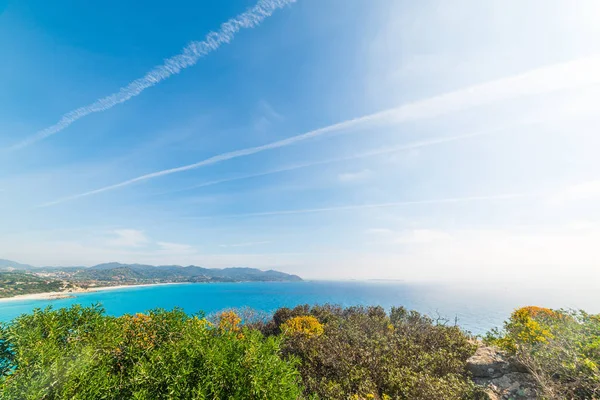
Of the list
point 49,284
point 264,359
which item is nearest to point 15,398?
point 264,359

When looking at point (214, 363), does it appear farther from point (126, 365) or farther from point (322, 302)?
point (322, 302)

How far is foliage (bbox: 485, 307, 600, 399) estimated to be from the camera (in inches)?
283

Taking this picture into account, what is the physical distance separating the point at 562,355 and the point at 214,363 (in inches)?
467

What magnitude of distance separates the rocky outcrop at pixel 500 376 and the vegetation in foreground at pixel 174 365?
790 mm

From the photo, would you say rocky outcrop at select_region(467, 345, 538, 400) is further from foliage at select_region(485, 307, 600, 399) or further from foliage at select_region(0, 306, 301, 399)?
foliage at select_region(0, 306, 301, 399)

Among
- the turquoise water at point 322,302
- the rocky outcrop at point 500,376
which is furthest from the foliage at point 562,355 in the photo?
the turquoise water at point 322,302

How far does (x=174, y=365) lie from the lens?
254 inches

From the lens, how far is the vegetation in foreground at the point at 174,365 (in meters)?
5.87

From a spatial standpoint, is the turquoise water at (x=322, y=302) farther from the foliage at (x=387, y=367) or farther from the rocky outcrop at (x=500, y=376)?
the foliage at (x=387, y=367)

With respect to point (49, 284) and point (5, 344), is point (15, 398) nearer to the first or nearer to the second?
point (5, 344)

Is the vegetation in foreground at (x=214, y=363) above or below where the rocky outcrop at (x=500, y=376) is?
above

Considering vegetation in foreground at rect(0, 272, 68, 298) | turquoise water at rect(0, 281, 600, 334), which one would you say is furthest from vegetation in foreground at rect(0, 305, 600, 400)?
vegetation in foreground at rect(0, 272, 68, 298)

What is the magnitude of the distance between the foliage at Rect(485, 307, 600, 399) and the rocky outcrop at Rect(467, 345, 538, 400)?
1.85 feet

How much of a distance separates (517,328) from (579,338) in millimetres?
3167
